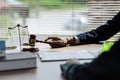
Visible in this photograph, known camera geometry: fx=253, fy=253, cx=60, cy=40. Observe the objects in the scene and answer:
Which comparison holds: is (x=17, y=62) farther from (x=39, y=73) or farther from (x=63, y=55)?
(x=63, y=55)

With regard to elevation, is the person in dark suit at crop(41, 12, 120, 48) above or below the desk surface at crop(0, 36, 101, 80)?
above

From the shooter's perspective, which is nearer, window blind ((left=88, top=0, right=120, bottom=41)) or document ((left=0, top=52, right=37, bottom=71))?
document ((left=0, top=52, right=37, bottom=71))

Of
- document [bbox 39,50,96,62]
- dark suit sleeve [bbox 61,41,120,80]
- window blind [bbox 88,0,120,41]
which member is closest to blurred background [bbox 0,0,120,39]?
window blind [bbox 88,0,120,41]

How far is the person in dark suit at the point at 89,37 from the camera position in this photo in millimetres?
2004

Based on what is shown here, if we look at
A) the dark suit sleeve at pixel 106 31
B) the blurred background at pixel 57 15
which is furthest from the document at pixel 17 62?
the blurred background at pixel 57 15

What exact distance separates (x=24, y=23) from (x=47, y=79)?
184 cm

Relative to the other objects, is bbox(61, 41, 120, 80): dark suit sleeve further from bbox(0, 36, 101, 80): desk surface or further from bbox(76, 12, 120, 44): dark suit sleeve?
bbox(76, 12, 120, 44): dark suit sleeve

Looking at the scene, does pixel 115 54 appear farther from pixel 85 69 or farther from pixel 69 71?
pixel 69 71

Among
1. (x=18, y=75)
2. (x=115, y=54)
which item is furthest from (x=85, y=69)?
(x=18, y=75)

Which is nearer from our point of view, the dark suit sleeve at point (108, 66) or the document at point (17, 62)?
the dark suit sleeve at point (108, 66)

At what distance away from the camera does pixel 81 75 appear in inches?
37.5

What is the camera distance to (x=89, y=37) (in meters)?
2.22

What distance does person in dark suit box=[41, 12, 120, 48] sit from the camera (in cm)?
200

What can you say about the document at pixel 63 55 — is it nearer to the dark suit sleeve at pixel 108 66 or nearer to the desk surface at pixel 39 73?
the desk surface at pixel 39 73
